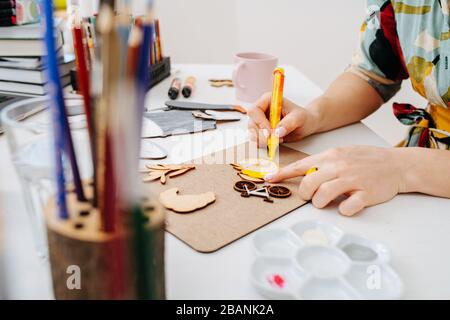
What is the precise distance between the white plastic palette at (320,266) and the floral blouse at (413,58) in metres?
0.36

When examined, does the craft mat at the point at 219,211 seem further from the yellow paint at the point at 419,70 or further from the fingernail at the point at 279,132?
the yellow paint at the point at 419,70

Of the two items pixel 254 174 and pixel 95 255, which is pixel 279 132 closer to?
pixel 254 174

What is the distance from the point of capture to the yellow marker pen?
1.88 ft

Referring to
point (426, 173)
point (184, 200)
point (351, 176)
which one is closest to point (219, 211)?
Result: point (184, 200)

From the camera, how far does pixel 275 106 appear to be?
0.60m

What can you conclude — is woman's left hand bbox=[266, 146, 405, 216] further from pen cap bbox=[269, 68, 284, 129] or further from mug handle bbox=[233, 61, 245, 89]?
mug handle bbox=[233, 61, 245, 89]

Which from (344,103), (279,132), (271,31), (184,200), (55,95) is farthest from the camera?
(271,31)

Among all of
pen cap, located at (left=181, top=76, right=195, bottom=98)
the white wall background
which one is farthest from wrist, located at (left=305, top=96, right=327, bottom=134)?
the white wall background

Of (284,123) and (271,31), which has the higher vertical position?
(271,31)

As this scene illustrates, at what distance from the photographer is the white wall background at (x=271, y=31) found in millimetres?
1604

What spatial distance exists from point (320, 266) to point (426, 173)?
23 centimetres

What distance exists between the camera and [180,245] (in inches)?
14.9

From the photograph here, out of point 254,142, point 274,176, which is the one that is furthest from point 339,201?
point 254,142

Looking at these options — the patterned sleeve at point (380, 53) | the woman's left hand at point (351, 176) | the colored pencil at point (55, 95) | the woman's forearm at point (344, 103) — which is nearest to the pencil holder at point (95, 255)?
the colored pencil at point (55, 95)
